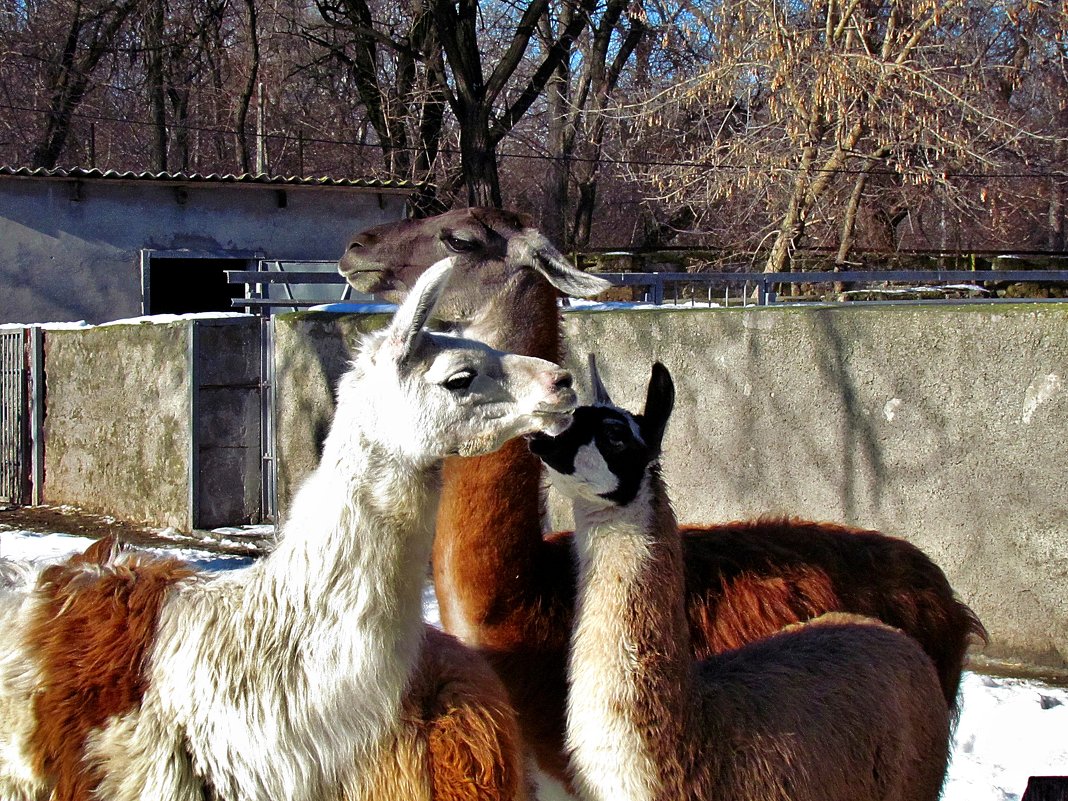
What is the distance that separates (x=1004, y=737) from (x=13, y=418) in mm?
10642

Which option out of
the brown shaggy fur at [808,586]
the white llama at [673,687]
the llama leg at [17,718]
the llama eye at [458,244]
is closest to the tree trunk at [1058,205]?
the brown shaggy fur at [808,586]

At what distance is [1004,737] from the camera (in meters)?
5.08

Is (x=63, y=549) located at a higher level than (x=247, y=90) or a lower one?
lower

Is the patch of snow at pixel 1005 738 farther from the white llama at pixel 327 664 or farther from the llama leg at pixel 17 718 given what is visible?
the llama leg at pixel 17 718

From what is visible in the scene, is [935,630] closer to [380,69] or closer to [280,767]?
[280,767]

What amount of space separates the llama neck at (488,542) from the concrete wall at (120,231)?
44.1 ft

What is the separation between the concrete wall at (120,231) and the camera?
15930 mm

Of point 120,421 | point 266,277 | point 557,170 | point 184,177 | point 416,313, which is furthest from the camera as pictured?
point 557,170

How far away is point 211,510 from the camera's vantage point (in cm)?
999

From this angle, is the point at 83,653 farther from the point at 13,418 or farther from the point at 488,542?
the point at 13,418

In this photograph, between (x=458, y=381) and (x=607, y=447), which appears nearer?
(x=458, y=381)

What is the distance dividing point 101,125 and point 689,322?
28112mm

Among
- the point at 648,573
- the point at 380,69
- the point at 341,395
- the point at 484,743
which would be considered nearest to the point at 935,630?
the point at 648,573

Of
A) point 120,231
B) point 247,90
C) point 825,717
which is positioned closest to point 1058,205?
point 247,90
